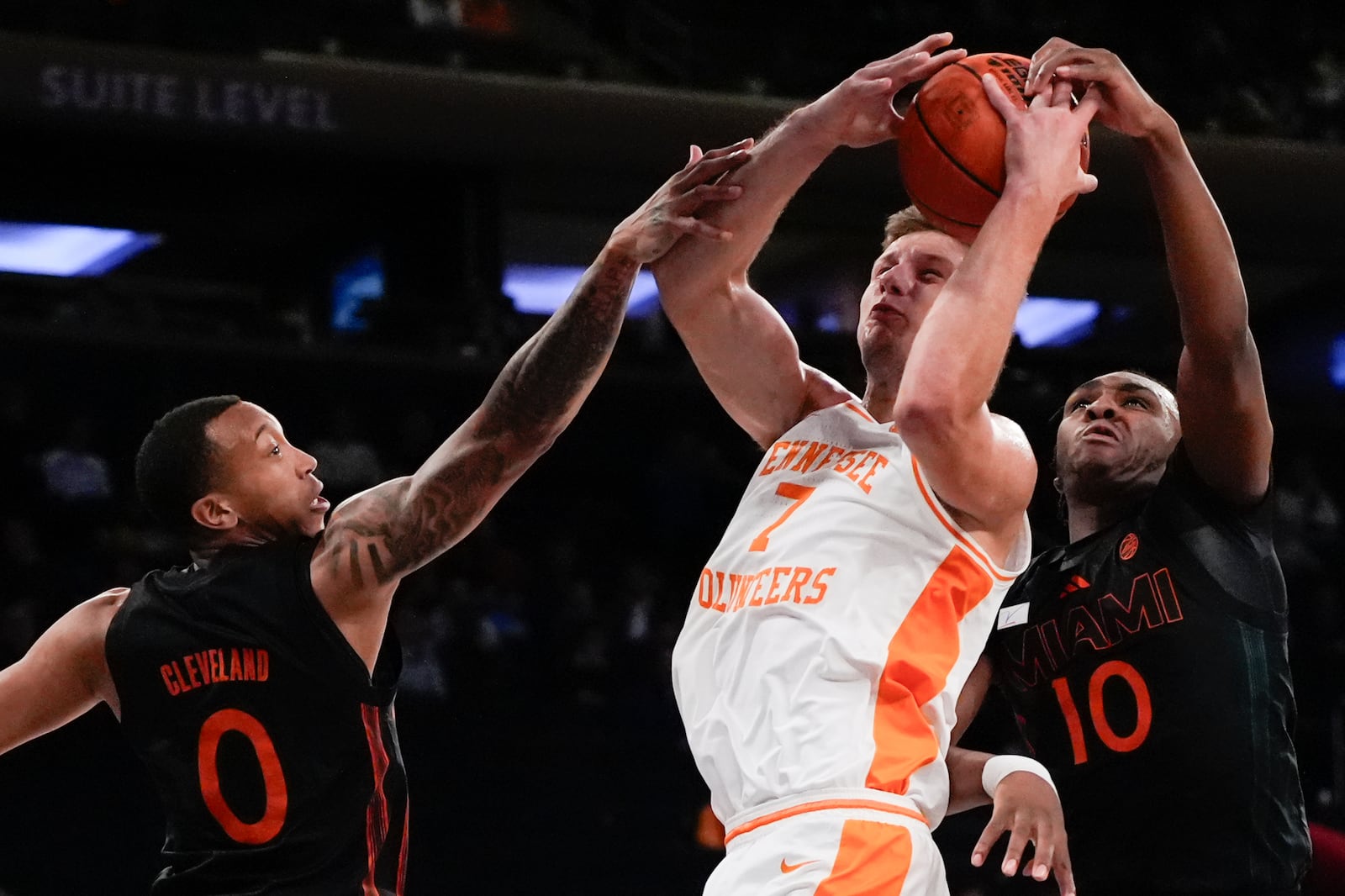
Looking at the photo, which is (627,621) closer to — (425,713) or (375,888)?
(425,713)

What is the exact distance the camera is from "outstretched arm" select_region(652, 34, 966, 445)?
318 centimetres

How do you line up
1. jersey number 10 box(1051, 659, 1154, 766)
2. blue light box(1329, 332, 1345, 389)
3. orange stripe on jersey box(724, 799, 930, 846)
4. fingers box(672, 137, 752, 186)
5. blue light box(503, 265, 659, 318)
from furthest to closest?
blue light box(1329, 332, 1345, 389)
blue light box(503, 265, 659, 318)
jersey number 10 box(1051, 659, 1154, 766)
fingers box(672, 137, 752, 186)
orange stripe on jersey box(724, 799, 930, 846)

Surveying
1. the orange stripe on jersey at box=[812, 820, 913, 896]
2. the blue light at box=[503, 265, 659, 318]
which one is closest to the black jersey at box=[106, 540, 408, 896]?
the orange stripe on jersey at box=[812, 820, 913, 896]

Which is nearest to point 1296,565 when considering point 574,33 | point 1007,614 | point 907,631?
point 574,33

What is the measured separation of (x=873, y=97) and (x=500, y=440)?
102 cm

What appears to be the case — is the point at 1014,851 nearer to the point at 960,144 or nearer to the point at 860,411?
the point at 860,411

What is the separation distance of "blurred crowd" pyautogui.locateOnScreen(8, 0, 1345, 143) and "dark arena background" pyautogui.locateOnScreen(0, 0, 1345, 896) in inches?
1.8

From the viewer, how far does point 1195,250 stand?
10.2 ft

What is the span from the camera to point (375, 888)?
3.26m

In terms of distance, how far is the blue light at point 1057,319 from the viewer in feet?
64.1

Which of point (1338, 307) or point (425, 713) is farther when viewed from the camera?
point (1338, 307)

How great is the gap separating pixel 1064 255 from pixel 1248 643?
14.9 m

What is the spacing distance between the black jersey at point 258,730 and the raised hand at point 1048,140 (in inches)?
61.6

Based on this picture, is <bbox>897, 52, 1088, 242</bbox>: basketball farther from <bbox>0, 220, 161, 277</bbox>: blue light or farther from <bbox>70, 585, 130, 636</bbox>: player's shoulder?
<bbox>0, 220, 161, 277</bbox>: blue light
